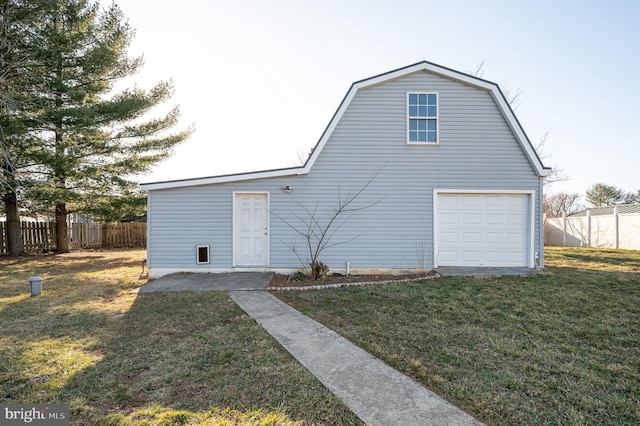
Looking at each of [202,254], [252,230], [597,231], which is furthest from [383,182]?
[597,231]

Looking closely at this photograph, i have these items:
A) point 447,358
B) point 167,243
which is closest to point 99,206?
point 167,243

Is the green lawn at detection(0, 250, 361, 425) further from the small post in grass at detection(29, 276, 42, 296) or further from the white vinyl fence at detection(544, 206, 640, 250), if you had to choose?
the white vinyl fence at detection(544, 206, 640, 250)

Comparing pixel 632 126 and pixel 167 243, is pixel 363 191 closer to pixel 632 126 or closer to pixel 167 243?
pixel 167 243

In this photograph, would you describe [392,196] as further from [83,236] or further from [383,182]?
[83,236]

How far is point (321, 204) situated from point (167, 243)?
4.35 m

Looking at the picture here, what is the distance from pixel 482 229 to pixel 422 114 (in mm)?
3654

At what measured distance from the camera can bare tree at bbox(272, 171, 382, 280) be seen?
8383mm

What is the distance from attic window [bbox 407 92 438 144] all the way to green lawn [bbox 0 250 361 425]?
6569mm

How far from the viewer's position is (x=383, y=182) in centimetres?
848

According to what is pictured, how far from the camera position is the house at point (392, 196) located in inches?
328

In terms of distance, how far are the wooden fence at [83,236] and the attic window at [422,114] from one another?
16153 mm

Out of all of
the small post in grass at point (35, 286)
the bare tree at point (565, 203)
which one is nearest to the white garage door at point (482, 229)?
the small post in grass at point (35, 286)

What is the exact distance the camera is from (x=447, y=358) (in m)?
3.38

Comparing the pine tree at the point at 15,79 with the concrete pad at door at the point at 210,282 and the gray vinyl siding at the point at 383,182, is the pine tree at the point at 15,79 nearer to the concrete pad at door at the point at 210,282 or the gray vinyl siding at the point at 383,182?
the concrete pad at door at the point at 210,282
